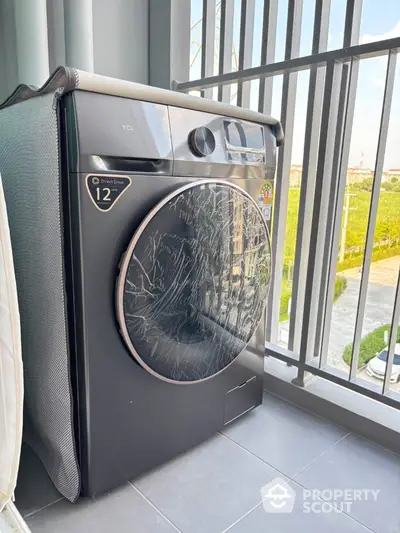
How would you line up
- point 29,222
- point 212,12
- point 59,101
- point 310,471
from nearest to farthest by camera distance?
point 59,101 < point 29,222 < point 310,471 < point 212,12

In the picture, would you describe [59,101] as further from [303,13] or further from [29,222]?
[303,13]

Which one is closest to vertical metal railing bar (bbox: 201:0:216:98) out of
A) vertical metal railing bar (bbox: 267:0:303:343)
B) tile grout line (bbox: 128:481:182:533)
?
vertical metal railing bar (bbox: 267:0:303:343)

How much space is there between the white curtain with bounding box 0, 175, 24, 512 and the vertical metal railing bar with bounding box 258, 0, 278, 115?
1.28 metres

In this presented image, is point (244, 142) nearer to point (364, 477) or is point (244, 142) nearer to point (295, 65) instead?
point (295, 65)

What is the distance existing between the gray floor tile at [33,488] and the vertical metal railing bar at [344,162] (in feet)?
3.43

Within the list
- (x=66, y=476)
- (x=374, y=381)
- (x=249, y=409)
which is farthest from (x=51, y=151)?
(x=374, y=381)

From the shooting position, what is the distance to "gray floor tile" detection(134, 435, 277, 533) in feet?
3.65

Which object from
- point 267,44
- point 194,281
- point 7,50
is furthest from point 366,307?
point 7,50

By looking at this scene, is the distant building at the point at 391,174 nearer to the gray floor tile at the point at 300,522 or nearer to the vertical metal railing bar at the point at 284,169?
the vertical metal railing bar at the point at 284,169

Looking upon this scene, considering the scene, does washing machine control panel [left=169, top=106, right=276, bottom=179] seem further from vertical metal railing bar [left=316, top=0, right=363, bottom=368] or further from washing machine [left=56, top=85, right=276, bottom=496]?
vertical metal railing bar [left=316, top=0, right=363, bottom=368]

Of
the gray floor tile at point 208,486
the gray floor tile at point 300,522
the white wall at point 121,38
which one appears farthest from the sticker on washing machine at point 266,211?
the white wall at point 121,38

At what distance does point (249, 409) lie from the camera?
154 centimetres

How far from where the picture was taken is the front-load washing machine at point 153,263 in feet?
3.24

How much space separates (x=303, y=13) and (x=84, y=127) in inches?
45.8
